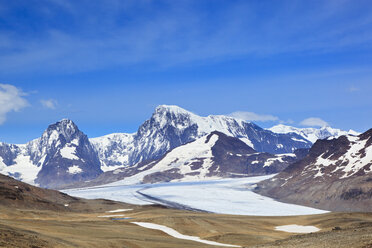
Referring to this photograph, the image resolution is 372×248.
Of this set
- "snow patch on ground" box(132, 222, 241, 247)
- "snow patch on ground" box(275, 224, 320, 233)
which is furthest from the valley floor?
"snow patch on ground" box(275, 224, 320, 233)

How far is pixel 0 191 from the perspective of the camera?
545 ft

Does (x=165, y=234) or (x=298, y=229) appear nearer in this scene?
(x=165, y=234)

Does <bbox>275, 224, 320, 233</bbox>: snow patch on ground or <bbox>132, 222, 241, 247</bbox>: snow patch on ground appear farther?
<bbox>275, 224, 320, 233</bbox>: snow patch on ground

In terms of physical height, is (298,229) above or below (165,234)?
below

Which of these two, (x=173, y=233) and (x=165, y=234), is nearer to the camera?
(x=165, y=234)

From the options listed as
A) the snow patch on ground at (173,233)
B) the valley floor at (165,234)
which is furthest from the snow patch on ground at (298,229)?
the snow patch on ground at (173,233)

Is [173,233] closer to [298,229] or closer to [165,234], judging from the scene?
[165,234]

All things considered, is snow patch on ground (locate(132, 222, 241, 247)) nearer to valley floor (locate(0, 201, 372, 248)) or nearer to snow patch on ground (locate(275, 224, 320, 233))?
valley floor (locate(0, 201, 372, 248))

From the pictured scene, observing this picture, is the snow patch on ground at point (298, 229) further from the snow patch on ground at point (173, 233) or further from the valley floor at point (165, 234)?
the snow patch on ground at point (173, 233)

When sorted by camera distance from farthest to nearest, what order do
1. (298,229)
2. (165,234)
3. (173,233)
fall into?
(298,229)
(173,233)
(165,234)

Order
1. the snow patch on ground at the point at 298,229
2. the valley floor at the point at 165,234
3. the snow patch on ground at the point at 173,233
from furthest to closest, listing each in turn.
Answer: the snow patch on ground at the point at 298,229 → the snow patch on ground at the point at 173,233 → the valley floor at the point at 165,234

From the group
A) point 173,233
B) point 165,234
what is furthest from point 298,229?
point 165,234

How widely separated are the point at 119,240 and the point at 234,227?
51607mm

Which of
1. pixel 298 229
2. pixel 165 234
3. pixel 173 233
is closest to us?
pixel 165 234
